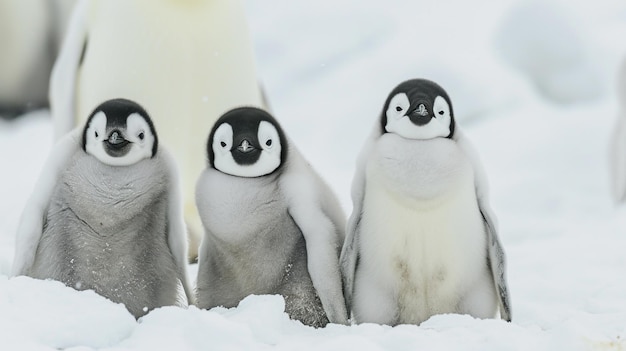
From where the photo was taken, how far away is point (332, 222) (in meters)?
2.58

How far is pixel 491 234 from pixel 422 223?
7.1 inches

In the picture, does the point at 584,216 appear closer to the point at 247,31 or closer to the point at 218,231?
the point at 247,31

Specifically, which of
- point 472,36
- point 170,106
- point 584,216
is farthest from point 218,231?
point 472,36

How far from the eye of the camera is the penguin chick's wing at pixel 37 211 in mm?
2369

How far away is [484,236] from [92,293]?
38.1 inches

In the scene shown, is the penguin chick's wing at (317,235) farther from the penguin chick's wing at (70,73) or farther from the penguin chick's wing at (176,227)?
the penguin chick's wing at (70,73)

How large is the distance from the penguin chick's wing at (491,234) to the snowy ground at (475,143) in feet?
0.36

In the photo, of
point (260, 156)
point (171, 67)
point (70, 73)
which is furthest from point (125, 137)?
point (70, 73)

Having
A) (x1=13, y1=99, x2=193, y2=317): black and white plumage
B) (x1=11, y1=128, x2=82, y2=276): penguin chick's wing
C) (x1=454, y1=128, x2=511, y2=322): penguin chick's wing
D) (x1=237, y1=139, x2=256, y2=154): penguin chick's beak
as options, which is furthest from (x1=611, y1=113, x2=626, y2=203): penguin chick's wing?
(x1=11, y1=128, x2=82, y2=276): penguin chick's wing

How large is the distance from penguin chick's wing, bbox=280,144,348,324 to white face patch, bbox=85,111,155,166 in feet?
1.12

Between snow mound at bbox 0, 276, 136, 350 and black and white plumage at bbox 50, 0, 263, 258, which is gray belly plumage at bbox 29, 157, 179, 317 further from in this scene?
black and white plumage at bbox 50, 0, 263, 258

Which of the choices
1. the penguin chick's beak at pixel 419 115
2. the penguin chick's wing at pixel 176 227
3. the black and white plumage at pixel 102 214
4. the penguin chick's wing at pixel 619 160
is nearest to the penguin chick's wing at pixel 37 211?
the black and white plumage at pixel 102 214

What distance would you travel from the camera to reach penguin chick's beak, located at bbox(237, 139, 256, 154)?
2453 millimetres

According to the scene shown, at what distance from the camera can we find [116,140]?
2.36m
